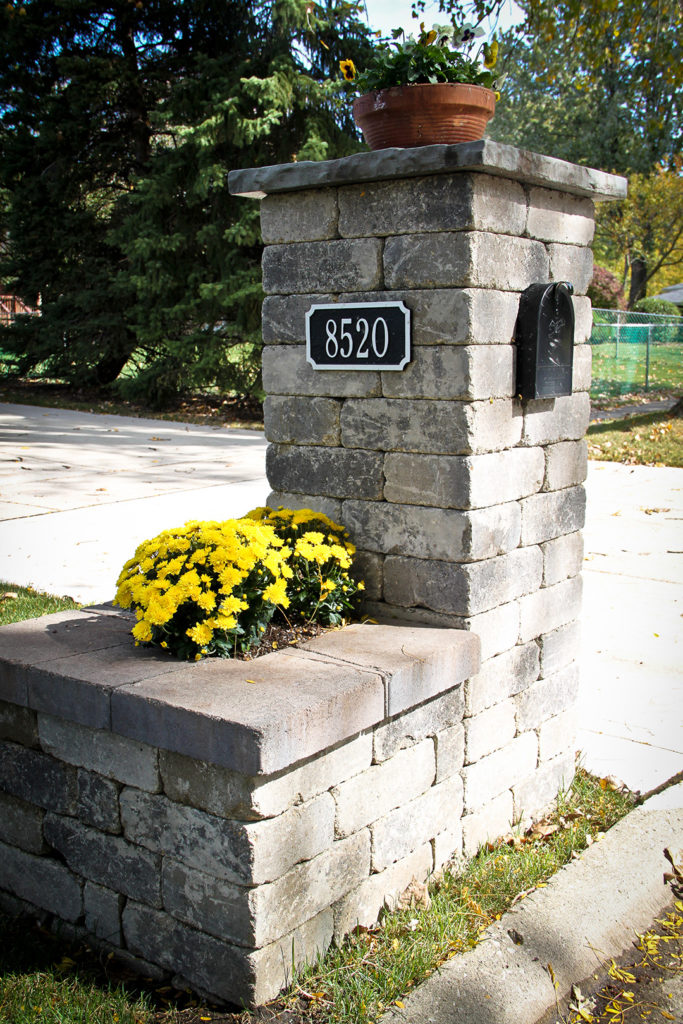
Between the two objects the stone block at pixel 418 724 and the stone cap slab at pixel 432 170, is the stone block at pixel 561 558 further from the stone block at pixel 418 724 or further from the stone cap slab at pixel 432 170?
the stone cap slab at pixel 432 170

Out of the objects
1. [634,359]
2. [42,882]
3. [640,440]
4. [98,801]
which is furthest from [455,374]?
[634,359]

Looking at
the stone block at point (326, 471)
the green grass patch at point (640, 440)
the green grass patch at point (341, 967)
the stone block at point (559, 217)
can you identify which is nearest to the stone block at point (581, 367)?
the stone block at point (559, 217)

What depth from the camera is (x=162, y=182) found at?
14.0m

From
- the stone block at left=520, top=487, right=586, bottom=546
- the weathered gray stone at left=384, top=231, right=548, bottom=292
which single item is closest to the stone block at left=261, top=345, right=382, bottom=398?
the weathered gray stone at left=384, top=231, right=548, bottom=292

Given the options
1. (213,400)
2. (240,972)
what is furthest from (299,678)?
(213,400)

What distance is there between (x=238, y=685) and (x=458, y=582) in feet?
2.98

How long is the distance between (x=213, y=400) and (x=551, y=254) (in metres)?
13.6

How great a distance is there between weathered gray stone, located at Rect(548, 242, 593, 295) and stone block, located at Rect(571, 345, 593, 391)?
225 millimetres

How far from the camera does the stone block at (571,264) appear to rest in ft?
11.3

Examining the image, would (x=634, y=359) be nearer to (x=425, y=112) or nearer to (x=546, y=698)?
(x=546, y=698)

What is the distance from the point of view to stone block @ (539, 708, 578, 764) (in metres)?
3.72

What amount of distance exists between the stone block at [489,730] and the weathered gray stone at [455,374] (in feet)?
3.78

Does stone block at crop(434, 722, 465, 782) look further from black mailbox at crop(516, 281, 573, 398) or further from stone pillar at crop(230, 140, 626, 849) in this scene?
black mailbox at crop(516, 281, 573, 398)

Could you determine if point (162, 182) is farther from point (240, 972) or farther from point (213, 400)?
point (240, 972)
